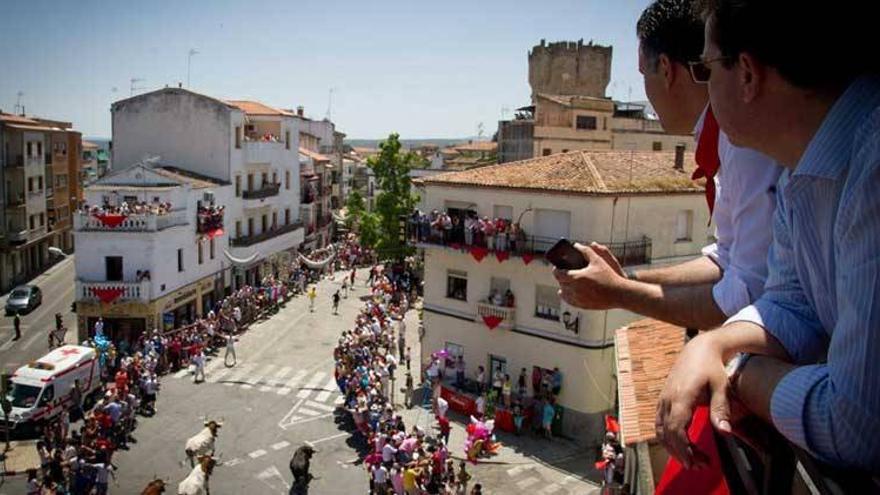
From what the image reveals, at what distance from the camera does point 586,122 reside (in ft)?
170

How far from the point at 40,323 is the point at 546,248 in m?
28.9

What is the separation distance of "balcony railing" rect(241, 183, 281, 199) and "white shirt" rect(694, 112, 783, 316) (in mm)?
46376

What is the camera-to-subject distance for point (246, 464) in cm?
2111

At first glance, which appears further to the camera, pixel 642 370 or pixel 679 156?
pixel 679 156

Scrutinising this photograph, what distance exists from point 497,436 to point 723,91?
920 inches

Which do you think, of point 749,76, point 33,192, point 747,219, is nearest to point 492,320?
point 747,219

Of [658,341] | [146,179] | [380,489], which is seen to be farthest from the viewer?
[146,179]

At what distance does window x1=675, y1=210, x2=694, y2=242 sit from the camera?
2773 cm

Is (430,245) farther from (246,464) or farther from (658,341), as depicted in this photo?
(658,341)

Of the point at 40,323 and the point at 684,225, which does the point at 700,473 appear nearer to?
the point at 684,225

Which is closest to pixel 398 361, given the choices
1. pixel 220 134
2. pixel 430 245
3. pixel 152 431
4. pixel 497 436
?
pixel 430 245

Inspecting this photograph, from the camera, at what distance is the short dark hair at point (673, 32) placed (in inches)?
151

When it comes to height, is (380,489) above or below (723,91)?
below

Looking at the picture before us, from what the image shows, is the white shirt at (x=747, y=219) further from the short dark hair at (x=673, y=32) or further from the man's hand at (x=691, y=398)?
the man's hand at (x=691, y=398)
